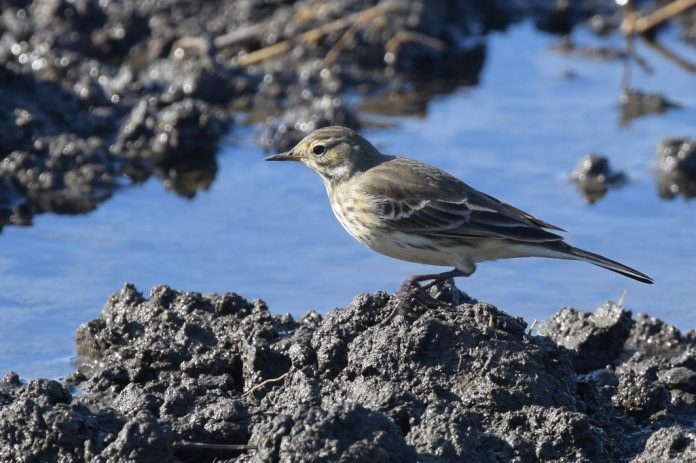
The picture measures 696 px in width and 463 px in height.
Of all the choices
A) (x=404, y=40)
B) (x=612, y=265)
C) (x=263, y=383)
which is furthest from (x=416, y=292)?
(x=404, y=40)

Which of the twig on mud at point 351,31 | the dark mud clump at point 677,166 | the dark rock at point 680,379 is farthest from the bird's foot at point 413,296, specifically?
the twig on mud at point 351,31

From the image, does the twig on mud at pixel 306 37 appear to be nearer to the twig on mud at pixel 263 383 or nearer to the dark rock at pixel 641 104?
the dark rock at pixel 641 104

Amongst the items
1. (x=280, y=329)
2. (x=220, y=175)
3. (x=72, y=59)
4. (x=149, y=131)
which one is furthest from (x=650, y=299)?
(x=72, y=59)

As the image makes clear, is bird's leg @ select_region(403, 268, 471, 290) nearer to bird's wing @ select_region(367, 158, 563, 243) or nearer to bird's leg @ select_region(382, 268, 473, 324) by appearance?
bird's leg @ select_region(382, 268, 473, 324)

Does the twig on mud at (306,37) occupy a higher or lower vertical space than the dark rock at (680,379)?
higher

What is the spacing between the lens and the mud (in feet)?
40.2

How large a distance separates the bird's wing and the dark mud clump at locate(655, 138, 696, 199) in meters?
4.35

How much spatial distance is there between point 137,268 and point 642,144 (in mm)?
5479

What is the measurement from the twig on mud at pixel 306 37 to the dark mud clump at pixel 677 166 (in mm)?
3847

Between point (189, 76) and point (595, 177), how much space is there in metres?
4.15

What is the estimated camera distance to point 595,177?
12.4 m

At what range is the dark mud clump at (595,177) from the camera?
12305mm

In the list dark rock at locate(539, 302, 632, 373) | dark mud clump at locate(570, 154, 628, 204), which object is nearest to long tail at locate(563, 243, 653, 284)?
dark rock at locate(539, 302, 632, 373)

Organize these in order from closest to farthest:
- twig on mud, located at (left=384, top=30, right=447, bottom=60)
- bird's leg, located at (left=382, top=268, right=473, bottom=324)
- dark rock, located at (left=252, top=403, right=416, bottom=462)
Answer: dark rock, located at (left=252, top=403, right=416, bottom=462), bird's leg, located at (left=382, top=268, right=473, bottom=324), twig on mud, located at (left=384, top=30, right=447, bottom=60)
